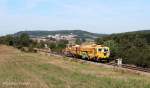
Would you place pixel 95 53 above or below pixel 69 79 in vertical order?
below

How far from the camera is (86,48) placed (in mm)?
61375

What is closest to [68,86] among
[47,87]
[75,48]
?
[47,87]

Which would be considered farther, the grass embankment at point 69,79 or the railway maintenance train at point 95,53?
the railway maintenance train at point 95,53

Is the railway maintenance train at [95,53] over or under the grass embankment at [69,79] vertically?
under

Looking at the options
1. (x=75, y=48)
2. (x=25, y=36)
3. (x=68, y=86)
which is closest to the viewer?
(x=68, y=86)

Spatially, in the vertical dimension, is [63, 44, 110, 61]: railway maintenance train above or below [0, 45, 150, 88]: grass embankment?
below

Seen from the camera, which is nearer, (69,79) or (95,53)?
(69,79)

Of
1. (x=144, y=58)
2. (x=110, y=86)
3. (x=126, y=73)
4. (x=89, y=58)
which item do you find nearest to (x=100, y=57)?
(x=89, y=58)

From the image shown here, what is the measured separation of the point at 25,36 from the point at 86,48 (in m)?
95.8

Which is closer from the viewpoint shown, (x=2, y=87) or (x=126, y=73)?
(x=2, y=87)

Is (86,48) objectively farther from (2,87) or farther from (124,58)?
(2,87)

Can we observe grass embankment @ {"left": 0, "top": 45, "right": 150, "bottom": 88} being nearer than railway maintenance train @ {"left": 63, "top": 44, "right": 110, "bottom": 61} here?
Yes

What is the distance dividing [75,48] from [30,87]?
1894 inches

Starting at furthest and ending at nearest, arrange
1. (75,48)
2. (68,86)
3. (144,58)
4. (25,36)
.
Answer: (25,36)
(75,48)
(144,58)
(68,86)
